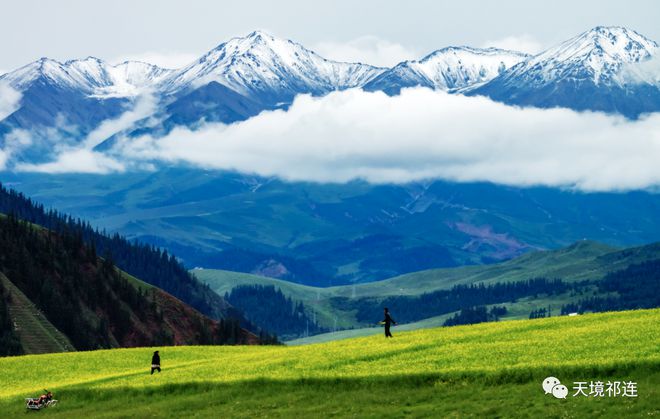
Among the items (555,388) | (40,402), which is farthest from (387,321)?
(555,388)

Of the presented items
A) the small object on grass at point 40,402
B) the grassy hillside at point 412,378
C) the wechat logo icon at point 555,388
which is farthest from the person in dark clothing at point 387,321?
the wechat logo icon at point 555,388

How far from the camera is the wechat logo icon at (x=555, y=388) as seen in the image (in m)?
55.4

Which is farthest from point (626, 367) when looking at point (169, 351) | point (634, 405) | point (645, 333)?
point (169, 351)

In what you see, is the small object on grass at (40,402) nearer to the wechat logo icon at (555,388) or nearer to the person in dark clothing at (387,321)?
the person in dark clothing at (387,321)

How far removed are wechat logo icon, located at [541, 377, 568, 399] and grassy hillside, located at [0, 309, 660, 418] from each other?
507 mm

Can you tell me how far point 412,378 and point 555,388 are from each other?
11103 mm

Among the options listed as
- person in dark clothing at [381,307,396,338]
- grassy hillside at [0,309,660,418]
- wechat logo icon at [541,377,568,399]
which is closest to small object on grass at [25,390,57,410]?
grassy hillside at [0,309,660,418]

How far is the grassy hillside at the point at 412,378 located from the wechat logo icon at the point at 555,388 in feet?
1.66

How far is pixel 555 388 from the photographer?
55.9 m

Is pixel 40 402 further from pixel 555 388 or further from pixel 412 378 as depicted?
pixel 555 388

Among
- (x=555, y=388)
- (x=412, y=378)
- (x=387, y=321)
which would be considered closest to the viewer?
(x=555, y=388)

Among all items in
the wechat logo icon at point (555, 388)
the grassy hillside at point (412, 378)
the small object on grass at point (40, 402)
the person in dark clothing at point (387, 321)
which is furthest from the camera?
the person in dark clothing at point (387, 321)

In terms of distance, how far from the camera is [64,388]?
260 ft

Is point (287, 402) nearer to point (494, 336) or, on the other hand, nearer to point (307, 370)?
point (307, 370)
